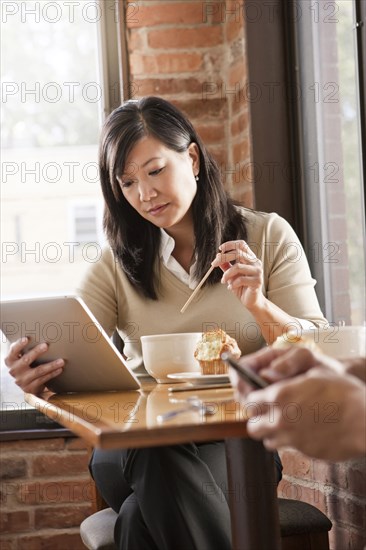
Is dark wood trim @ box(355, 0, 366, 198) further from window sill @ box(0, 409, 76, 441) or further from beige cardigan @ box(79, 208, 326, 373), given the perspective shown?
window sill @ box(0, 409, 76, 441)

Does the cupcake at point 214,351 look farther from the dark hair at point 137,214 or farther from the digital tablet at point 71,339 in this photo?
the dark hair at point 137,214

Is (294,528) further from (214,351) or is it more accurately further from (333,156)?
(333,156)

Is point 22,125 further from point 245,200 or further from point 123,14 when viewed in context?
point 245,200

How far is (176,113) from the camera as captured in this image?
2281 mm

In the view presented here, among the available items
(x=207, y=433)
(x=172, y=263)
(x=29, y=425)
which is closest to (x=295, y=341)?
(x=207, y=433)

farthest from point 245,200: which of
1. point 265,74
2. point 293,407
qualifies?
point 293,407

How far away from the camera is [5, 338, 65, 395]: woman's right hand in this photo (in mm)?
1763

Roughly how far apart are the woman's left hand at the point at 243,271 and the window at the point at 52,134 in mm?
1115

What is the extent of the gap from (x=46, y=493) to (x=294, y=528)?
4.03 ft

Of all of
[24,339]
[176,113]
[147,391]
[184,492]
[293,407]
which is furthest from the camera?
[176,113]

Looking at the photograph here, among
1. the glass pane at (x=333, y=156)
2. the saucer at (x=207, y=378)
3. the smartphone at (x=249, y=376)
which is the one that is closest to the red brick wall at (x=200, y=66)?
the glass pane at (x=333, y=156)

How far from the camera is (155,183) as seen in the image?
2.19m

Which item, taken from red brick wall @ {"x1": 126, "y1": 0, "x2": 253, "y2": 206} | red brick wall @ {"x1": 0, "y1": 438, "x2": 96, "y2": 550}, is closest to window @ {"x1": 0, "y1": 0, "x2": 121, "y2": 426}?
red brick wall @ {"x1": 126, "y1": 0, "x2": 253, "y2": 206}

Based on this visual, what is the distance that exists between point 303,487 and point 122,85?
144cm
